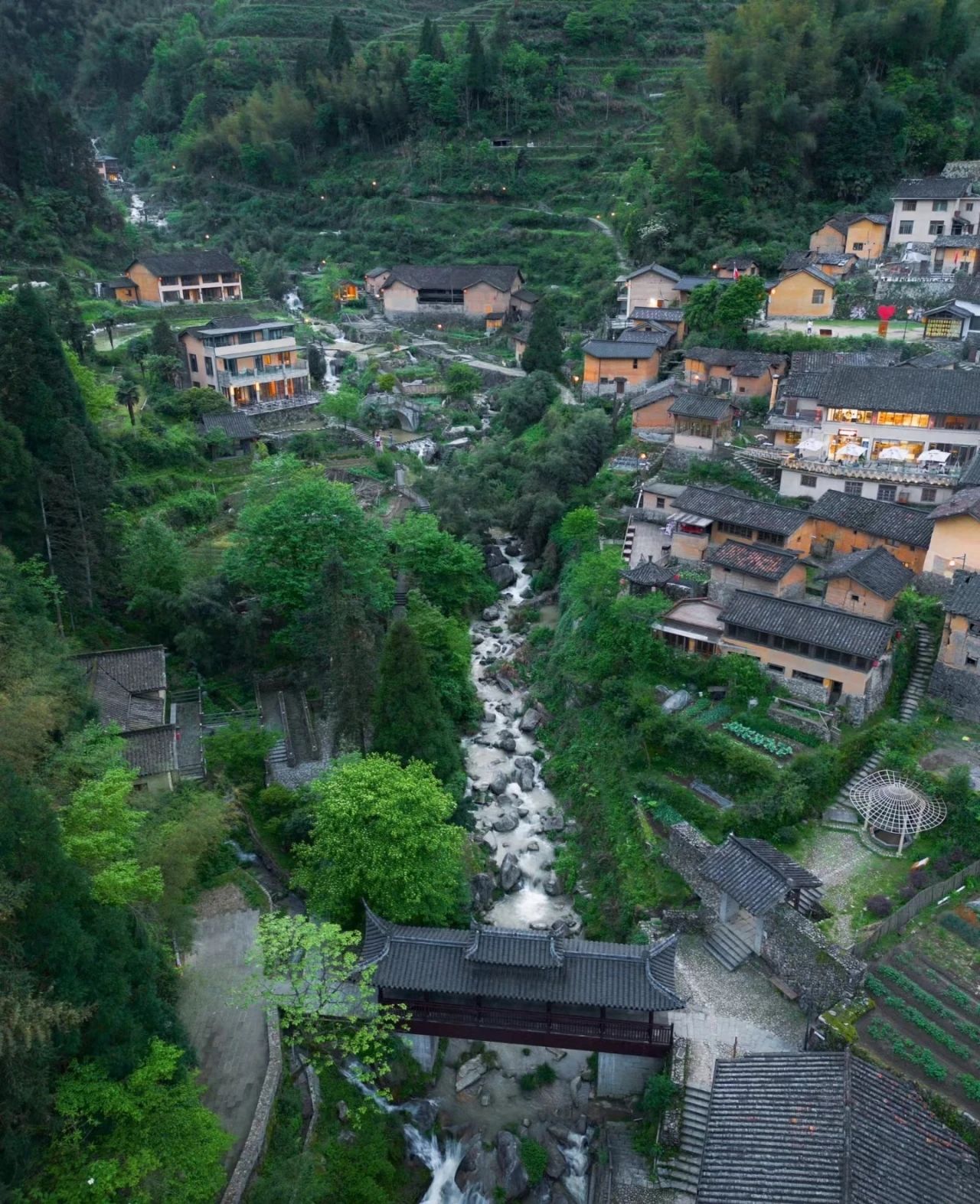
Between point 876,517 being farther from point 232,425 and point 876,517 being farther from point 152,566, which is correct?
point 232,425

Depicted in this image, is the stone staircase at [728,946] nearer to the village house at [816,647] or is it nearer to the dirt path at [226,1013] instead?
the village house at [816,647]

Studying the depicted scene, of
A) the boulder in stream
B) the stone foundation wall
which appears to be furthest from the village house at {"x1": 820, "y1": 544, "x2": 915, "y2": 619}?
the boulder in stream

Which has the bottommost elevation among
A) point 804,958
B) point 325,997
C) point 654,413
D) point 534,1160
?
point 534,1160

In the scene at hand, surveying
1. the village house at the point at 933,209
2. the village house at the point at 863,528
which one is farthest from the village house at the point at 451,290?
the village house at the point at 863,528

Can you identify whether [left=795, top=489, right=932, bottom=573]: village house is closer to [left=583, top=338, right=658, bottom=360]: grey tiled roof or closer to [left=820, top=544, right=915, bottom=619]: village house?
[left=820, top=544, right=915, bottom=619]: village house

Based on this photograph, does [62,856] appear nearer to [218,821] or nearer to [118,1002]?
[118,1002]

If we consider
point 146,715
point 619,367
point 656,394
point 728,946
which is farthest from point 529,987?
point 619,367

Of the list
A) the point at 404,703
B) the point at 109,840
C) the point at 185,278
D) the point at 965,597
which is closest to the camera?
the point at 109,840
